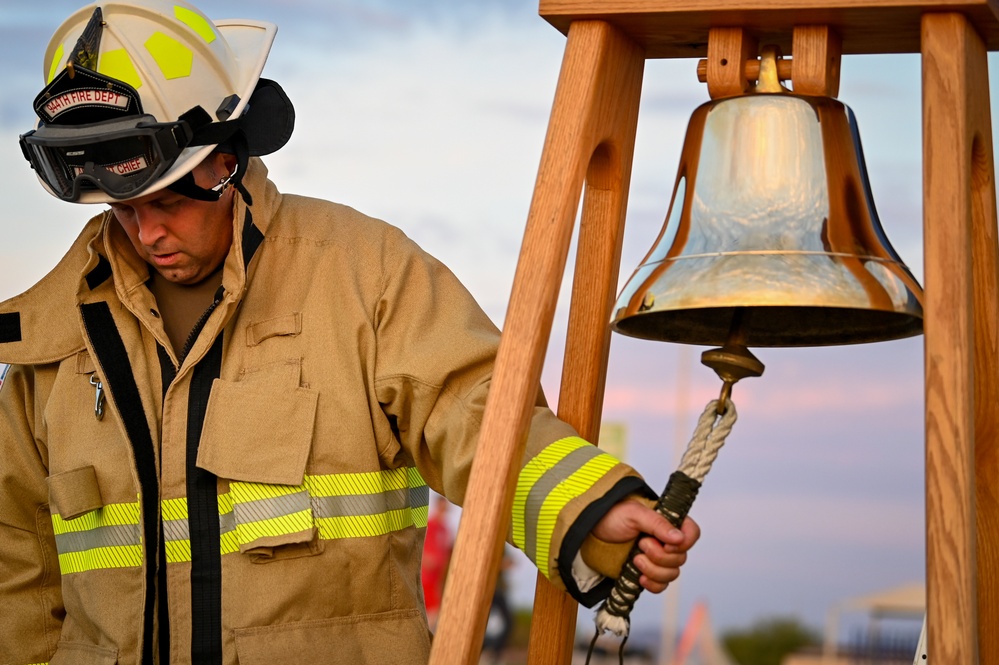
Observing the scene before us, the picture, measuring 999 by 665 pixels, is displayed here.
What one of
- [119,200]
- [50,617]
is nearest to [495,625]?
[50,617]

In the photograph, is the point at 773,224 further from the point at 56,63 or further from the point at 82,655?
the point at 82,655

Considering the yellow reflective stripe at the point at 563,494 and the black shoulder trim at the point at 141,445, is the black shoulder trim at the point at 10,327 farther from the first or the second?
the yellow reflective stripe at the point at 563,494

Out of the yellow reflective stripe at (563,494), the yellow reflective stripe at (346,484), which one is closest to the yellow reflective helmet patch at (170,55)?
the yellow reflective stripe at (346,484)

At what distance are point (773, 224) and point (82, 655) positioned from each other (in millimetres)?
1783

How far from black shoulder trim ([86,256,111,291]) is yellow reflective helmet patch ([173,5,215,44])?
53cm

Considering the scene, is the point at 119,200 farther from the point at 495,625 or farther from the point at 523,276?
the point at 495,625

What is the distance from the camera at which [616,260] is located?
7.48ft

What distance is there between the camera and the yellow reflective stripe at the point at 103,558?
2711 millimetres

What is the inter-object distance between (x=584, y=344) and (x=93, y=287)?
1162mm

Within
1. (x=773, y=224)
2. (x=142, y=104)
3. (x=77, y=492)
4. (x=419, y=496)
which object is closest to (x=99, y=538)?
(x=77, y=492)

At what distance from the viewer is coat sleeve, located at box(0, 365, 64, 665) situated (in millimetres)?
2957

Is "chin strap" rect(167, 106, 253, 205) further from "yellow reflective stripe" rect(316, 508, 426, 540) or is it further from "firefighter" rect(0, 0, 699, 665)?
"yellow reflective stripe" rect(316, 508, 426, 540)

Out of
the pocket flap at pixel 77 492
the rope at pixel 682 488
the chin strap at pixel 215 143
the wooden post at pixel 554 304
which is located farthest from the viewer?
the pocket flap at pixel 77 492

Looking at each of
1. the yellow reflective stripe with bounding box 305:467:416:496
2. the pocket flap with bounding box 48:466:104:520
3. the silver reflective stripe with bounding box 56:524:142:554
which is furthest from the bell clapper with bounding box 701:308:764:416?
the pocket flap with bounding box 48:466:104:520
